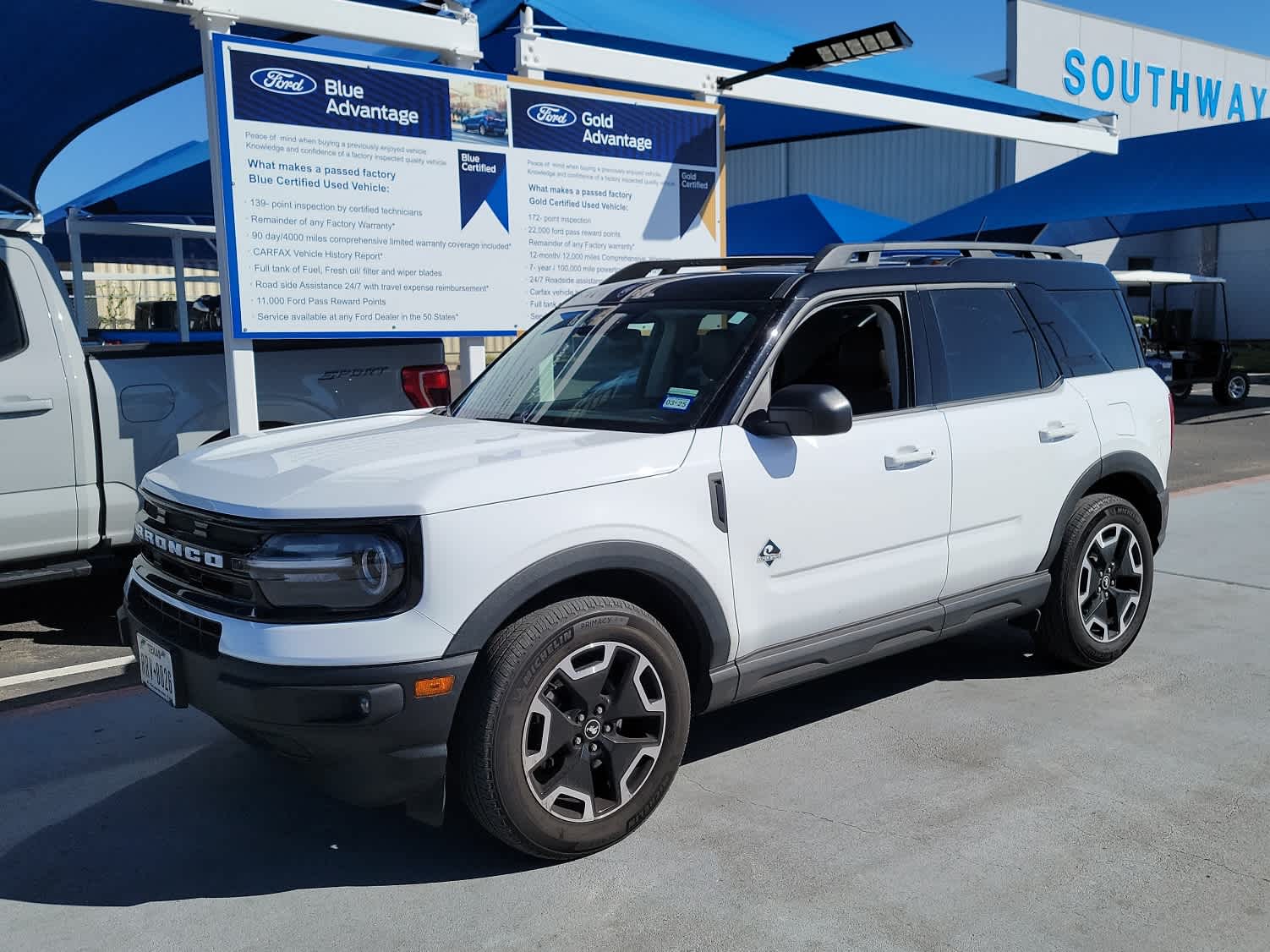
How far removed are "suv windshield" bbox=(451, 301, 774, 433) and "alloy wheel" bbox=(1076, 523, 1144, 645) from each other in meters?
2.03

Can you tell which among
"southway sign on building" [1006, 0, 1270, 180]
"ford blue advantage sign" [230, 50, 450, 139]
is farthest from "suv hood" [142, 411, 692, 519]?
"southway sign on building" [1006, 0, 1270, 180]

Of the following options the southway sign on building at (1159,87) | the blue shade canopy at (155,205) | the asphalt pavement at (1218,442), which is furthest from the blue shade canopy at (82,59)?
the southway sign on building at (1159,87)

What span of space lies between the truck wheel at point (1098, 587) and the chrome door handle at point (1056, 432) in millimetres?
346

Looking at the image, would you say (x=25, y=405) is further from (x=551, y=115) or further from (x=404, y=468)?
(x=551, y=115)

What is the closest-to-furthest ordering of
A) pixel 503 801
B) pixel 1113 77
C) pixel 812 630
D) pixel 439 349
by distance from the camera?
1. pixel 503 801
2. pixel 812 630
3. pixel 439 349
4. pixel 1113 77

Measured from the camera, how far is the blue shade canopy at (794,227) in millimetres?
17484

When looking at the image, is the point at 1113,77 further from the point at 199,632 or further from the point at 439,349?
the point at 199,632

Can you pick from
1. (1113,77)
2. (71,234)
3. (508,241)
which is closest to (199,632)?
(508,241)

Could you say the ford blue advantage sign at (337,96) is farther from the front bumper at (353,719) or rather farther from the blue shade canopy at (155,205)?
the blue shade canopy at (155,205)

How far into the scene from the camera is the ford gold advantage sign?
5949 mm

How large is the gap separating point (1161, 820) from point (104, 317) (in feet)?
71.4

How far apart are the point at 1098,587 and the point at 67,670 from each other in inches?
185

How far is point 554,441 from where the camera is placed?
354 cm

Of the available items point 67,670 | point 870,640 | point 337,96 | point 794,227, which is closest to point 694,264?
point 870,640
